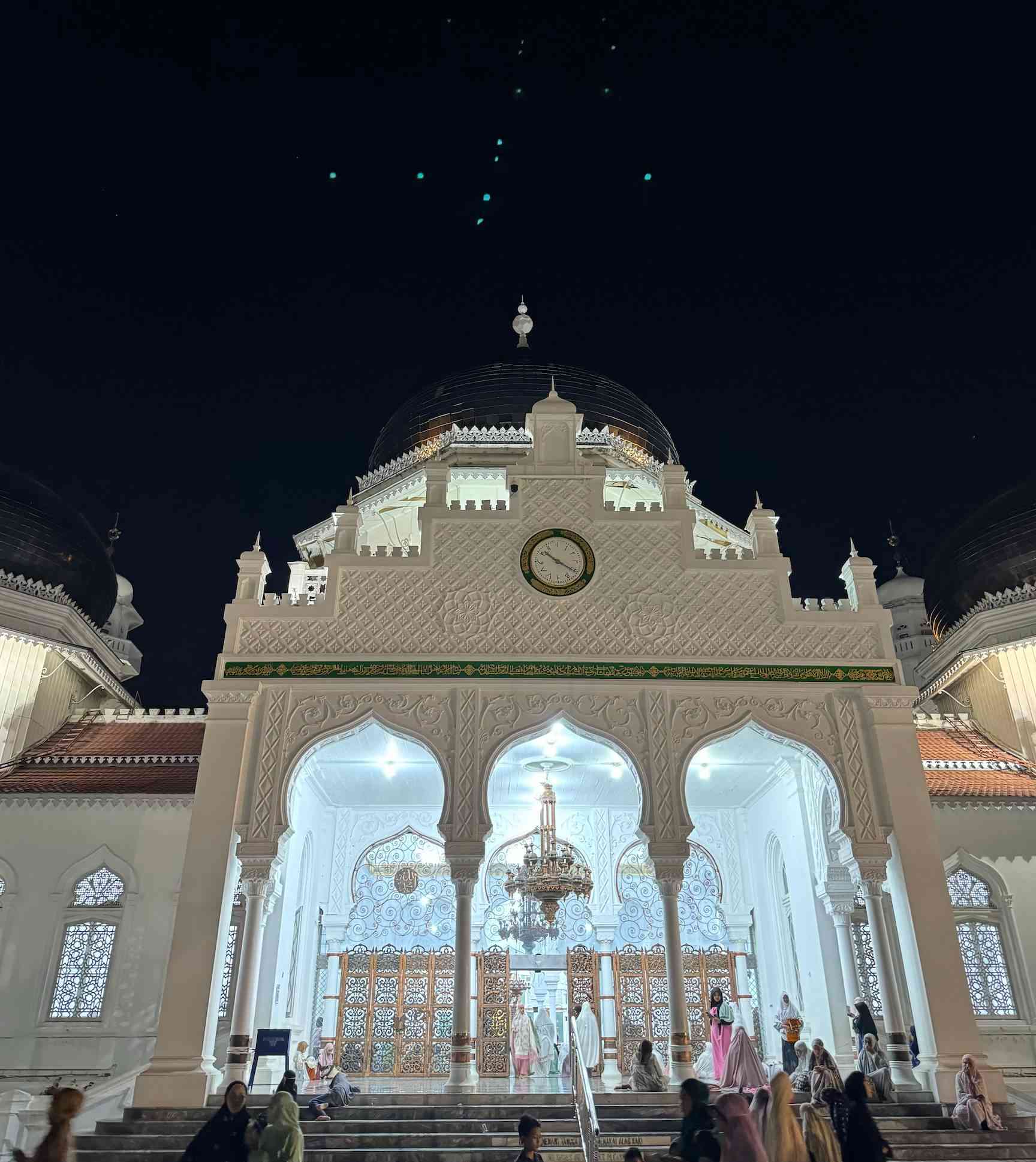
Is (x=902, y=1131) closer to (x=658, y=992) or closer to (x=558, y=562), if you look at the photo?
(x=658, y=992)

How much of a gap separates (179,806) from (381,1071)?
5.22 m

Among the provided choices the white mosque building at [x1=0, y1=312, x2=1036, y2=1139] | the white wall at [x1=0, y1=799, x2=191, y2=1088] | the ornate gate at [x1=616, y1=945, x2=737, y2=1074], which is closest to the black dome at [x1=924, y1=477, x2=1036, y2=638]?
the white mosque building at [x1=0, y1=312, x2=1036, y2=1139]

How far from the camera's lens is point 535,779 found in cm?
1501

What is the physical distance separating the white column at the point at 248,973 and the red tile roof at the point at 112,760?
421 cm

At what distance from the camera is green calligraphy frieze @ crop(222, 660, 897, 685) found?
12625 millimetres

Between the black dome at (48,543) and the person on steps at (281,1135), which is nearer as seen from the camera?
the person on steps at (281,1135)

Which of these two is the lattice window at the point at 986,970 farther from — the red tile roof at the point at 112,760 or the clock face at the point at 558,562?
the red tile roof at the point at 112,760

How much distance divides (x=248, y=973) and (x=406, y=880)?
4748 mm

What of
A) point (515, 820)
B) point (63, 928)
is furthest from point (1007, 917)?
point (63, 928)

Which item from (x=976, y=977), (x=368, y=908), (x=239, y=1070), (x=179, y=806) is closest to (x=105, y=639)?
(x=179, y=806)

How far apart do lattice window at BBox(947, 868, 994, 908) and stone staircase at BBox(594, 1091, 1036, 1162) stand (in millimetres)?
5369

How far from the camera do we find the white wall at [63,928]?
45.2 ft

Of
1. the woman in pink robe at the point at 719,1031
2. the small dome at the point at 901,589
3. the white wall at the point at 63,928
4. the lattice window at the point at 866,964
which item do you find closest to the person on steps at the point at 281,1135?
the woman in pink robe at the point at 719,1031

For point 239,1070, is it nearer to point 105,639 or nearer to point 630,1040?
point 630,1040
